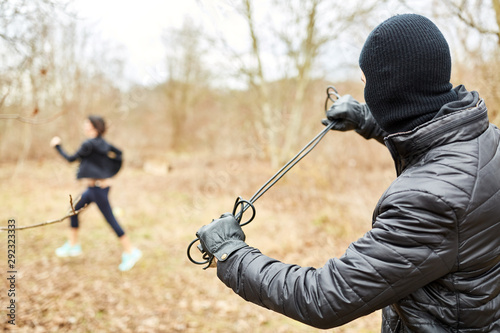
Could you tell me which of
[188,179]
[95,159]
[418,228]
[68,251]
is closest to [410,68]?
[418,228]

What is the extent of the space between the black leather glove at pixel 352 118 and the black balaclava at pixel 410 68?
2.43ft

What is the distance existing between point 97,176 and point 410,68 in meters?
4.22

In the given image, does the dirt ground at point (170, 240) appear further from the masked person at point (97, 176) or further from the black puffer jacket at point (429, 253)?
the black puffer jacket at point (429, 253)

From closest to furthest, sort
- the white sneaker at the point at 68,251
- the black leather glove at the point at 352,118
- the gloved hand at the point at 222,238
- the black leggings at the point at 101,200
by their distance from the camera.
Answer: the gloved hand at the point at 222,238 < the black leather glove at the point at 352,118 < the black leggings at the point at 101,200 < the white sneaker at the point at 68,251

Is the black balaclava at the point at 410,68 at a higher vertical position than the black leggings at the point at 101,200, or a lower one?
higher

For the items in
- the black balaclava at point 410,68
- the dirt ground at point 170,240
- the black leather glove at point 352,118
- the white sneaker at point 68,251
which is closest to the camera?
the black balaclava at point 410,68

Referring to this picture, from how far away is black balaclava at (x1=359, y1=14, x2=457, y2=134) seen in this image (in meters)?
1.14

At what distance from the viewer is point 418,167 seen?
1.12m

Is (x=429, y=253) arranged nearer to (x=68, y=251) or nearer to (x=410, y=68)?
(x=410, y=68)

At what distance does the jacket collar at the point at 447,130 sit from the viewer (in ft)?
3.58

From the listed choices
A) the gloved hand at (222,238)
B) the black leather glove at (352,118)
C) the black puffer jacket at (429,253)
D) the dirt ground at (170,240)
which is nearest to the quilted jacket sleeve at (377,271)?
the black puffer jacket at (429,253)

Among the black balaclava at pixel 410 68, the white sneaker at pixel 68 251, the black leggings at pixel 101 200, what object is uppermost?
the black balaclava at pixel 410 68

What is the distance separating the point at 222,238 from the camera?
1321 millimetres

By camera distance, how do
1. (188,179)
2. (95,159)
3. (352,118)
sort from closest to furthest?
(352,118) < (95,159) < (188,179)
